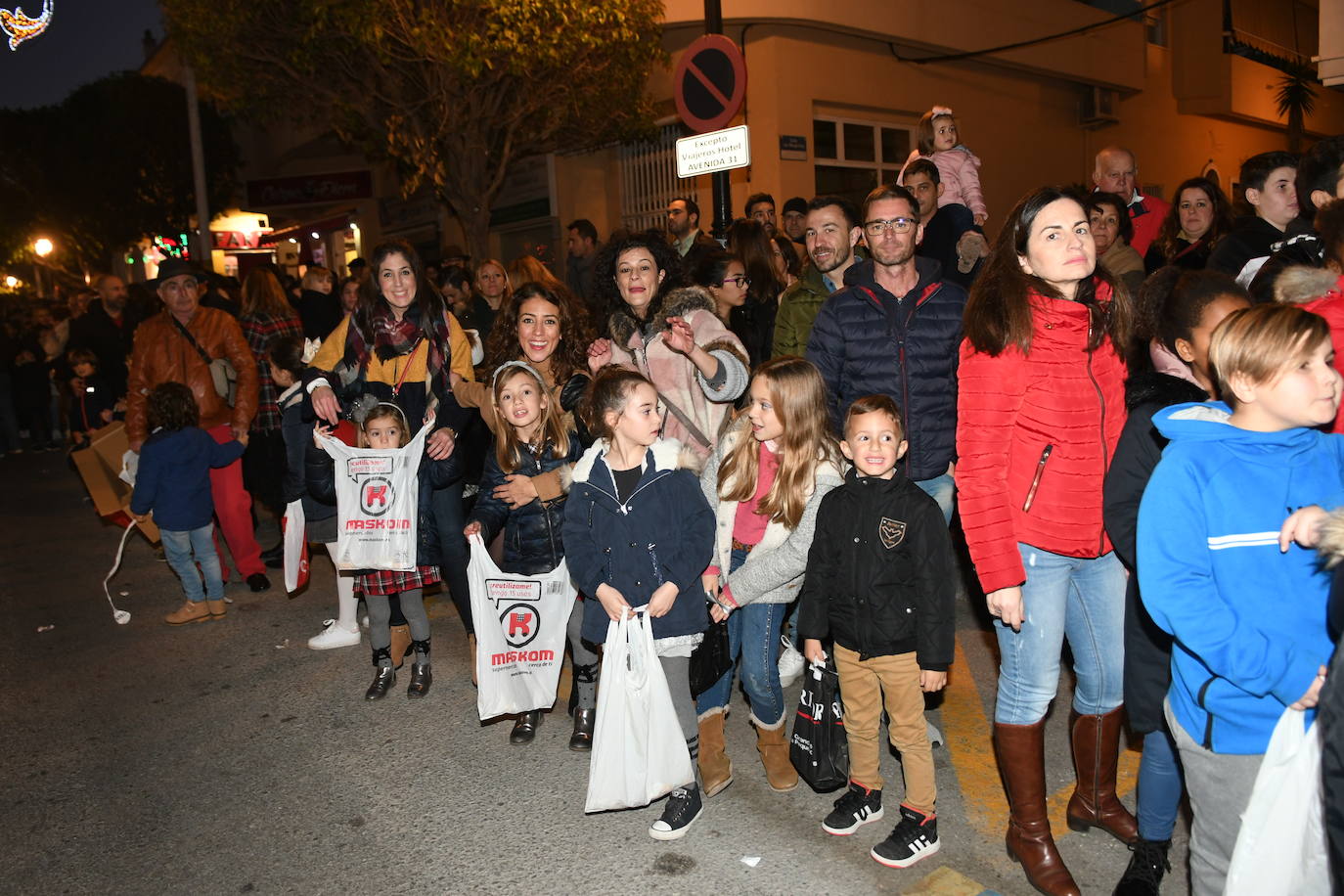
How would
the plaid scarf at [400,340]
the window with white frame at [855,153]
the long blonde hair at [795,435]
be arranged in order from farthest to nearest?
A: 1. the window with white frame at [855,153]
2. the plaid scarf at [400,340]
3. the long blonde hair at [795,435]

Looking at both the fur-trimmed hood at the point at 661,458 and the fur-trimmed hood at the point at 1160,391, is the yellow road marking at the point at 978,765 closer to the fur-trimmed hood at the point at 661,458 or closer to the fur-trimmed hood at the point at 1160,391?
the fur-trimmed hood at the point at 1160,391

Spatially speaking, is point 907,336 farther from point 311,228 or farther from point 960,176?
point 311,228

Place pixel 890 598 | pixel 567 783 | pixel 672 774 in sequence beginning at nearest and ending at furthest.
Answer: pixel 890 598 → pixel 672 774 → pixel 567 783

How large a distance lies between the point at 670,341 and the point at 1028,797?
212 centimetres

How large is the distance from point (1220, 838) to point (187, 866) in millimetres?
3368

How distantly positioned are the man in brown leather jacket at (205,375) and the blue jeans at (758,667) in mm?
4424

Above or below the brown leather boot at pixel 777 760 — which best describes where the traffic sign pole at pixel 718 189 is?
above

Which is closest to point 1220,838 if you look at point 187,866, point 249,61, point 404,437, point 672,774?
point 672,774

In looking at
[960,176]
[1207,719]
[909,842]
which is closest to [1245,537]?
[1207,719]

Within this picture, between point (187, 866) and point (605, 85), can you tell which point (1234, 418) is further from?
point (605, 85)

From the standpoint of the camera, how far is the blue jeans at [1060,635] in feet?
9.77

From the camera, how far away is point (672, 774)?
11.4ft

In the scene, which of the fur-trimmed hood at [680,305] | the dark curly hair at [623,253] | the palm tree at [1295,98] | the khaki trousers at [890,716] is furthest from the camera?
the palm tree at [1295,98]

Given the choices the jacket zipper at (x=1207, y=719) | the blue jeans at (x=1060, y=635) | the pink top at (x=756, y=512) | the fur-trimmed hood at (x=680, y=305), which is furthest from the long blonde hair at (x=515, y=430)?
the jacket zipper at (x=1207, y=719)
